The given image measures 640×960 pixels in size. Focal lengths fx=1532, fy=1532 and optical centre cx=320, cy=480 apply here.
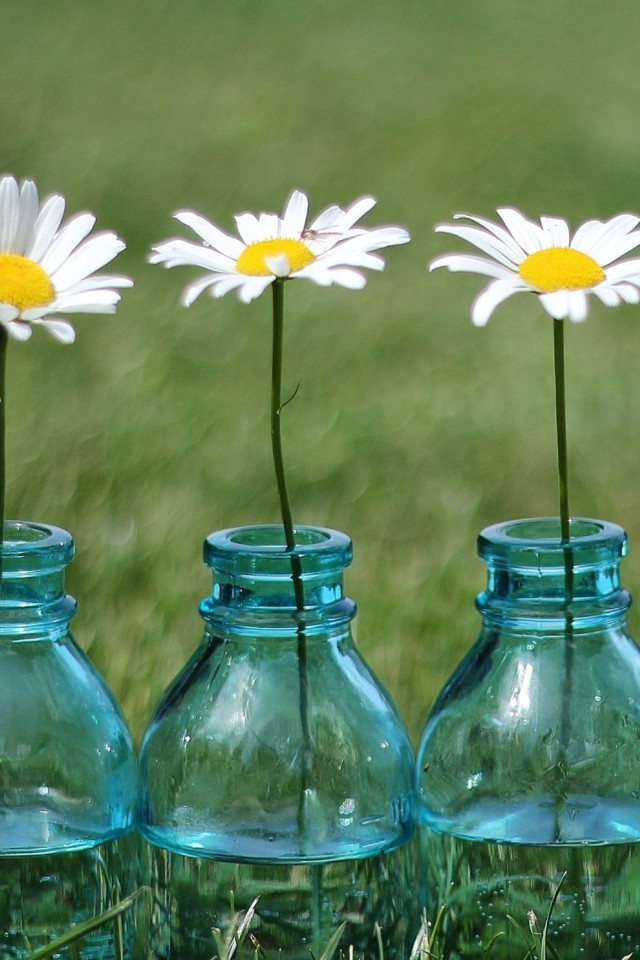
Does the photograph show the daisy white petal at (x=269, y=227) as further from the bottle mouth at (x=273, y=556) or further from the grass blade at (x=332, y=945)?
the grass blade at (x=332, y=945)

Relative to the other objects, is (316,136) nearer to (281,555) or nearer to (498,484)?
(498,484)

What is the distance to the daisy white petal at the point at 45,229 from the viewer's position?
68 cm

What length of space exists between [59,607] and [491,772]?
0.21m

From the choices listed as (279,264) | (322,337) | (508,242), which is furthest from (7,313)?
(322,337)

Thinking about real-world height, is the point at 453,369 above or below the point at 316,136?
below

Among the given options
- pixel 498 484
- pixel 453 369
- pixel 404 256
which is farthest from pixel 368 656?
pixel 404 256

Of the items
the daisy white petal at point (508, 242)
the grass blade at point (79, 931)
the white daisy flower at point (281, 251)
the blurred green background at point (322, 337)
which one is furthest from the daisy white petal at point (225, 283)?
the blurred green background at point (322, 337)

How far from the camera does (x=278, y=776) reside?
679 millimetres

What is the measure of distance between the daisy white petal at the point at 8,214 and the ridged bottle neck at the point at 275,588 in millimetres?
159

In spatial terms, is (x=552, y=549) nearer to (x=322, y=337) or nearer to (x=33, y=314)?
(x=33, y=314)

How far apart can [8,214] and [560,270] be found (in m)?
0.24

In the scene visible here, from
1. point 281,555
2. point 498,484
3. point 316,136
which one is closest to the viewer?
point 281,555

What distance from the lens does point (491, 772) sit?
26.8 inches

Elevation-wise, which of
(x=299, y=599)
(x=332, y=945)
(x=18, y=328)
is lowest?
(x=332, y=945)
